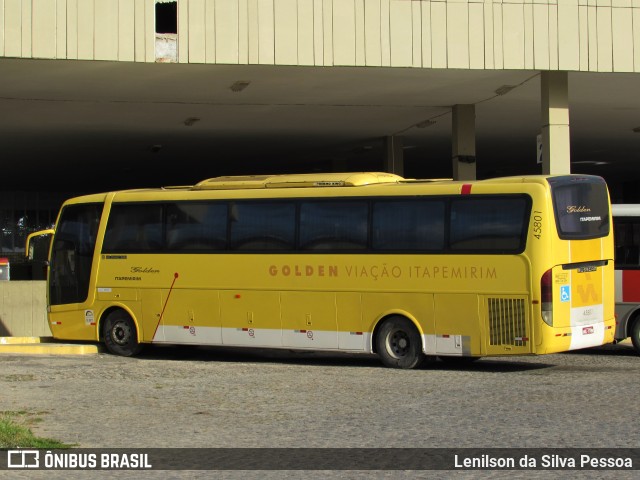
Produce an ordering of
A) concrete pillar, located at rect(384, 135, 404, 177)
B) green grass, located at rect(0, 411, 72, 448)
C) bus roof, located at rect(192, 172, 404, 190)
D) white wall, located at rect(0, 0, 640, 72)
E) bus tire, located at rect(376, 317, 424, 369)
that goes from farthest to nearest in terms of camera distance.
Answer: concrete pillar, located at rect(384, 135, 404, 177) → white wall, located at rect(0, 0, 640, 72) → bus roof, located at rect(192, 172, 404, 190) → bus tire, located at rect(376, 317, 424, 369) → green grass, located at rect(0, 411, 72, 448)

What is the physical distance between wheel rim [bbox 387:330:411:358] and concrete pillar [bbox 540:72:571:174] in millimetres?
6620

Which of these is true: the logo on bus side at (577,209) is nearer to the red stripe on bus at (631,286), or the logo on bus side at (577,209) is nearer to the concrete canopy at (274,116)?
the red stripe on bus at (631,286)

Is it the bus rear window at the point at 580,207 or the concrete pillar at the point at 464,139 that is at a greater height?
the concrete pillar at the point at 464,139

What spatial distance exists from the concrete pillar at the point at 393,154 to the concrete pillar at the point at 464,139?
269 inches

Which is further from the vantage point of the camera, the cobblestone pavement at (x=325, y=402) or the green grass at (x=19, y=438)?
the cobblestone pavement at (x=325, y=402)

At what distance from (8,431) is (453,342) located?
8709mm

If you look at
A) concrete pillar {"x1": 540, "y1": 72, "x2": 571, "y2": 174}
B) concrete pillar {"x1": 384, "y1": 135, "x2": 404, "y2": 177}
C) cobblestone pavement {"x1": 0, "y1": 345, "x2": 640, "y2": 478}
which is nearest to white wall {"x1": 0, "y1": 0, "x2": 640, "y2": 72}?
concrete pillar {"x1": 540, "y1": 72, "x2": 571, "y2": 174}

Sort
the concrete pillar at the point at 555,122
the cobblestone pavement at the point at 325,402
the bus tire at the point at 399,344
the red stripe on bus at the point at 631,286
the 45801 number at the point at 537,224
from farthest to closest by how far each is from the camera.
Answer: the concrete pillar at the point at 555,122 → the red stripe on bus at the point at 631,286 → the bus tire at the point at 399,344 → the 45801 number at the point at 537,224 → the cobblestone pavement at the point at 325,402

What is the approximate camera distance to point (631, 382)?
587 inches

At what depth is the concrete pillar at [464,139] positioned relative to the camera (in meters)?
26.9

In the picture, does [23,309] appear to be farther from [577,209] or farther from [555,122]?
[577,209]

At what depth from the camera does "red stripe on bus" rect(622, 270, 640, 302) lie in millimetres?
19062

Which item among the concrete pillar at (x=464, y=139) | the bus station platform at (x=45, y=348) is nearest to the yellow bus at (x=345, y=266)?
the bus station platform at (x=45, y=348)

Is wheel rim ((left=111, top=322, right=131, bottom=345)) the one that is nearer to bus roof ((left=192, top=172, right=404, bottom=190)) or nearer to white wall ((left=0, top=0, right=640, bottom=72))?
bus roof ((left=192, top=172, right=404, bottom=190))
